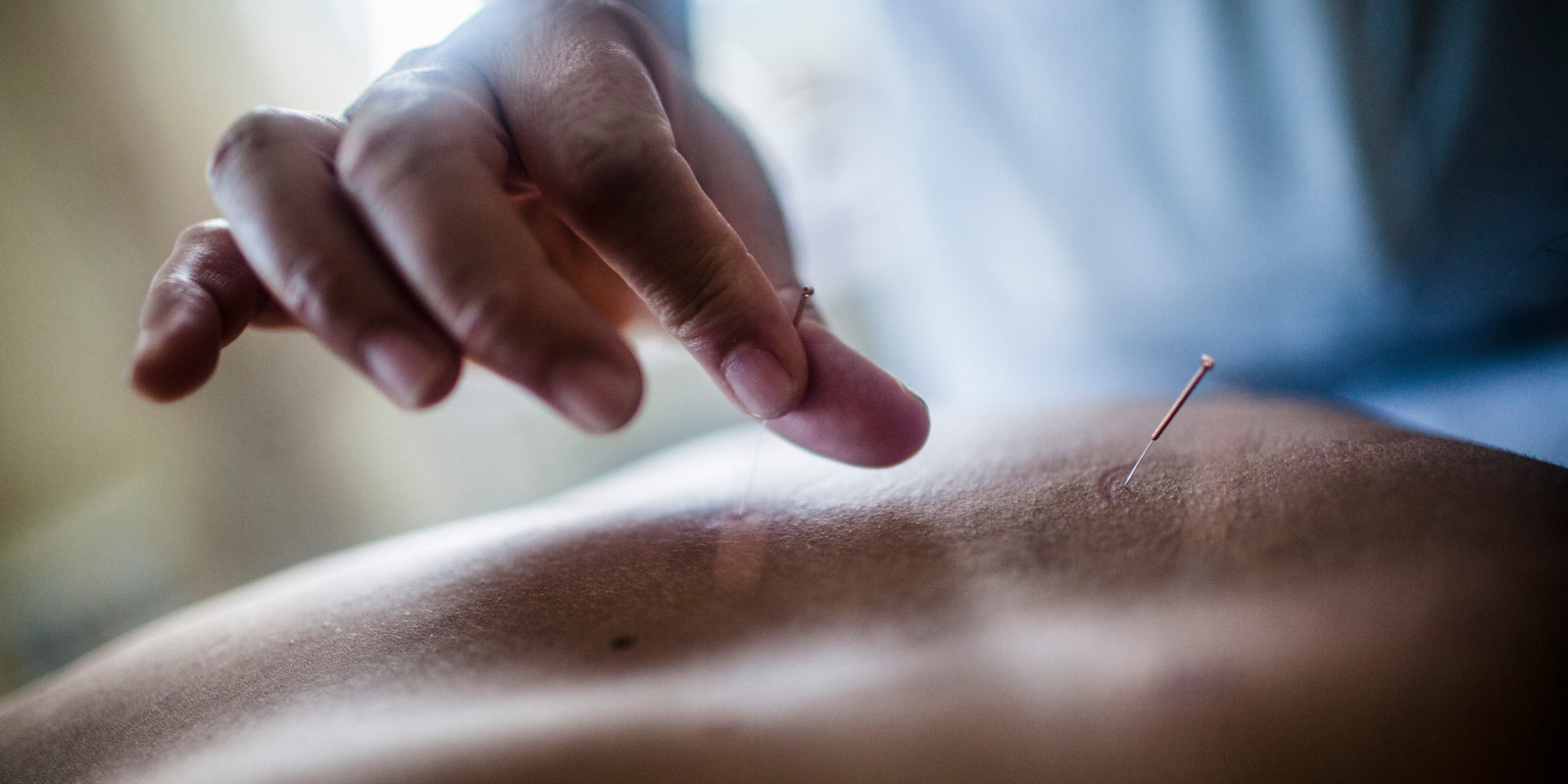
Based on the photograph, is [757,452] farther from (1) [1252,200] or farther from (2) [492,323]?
(1) [1252,200]

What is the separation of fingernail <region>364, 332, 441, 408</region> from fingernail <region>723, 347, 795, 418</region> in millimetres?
230

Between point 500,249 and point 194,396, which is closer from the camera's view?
point 500,249

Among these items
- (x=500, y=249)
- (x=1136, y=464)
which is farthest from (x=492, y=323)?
(x=1136, y=464)

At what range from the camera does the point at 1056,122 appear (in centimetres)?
123

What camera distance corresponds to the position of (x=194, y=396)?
185cm

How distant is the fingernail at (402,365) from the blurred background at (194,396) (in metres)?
0.84

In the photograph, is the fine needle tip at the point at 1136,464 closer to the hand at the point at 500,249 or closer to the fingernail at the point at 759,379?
the hand at the point at 500,249

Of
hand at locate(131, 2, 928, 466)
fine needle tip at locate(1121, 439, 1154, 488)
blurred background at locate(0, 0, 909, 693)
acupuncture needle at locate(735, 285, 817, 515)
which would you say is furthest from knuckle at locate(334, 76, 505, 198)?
blurred background at locate(0, 0, 909, 693)

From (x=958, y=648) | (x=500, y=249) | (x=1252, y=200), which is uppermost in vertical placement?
(x=1252, y=200)

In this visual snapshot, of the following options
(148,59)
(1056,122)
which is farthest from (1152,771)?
(148,59)

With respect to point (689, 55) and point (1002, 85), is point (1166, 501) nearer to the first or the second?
point (1002, 85)

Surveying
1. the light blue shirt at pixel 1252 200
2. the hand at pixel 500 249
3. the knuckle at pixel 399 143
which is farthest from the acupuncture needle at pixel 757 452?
the light blue shirt at pixel 1252 200

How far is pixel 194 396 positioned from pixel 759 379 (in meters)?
1.97

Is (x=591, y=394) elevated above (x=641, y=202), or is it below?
below
